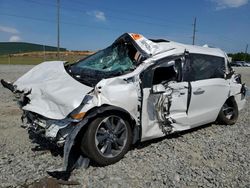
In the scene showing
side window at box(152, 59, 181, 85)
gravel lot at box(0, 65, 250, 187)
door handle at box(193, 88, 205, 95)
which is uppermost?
side window at box(152, 59, 181, 85)

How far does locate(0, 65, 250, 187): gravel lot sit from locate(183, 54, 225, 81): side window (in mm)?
1145

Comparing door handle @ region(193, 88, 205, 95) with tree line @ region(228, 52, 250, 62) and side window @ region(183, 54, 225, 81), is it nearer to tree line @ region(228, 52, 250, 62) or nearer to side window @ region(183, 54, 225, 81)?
side window @ region(183, 54, 225, 81)

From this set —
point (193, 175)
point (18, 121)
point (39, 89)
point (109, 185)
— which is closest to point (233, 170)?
point (193, 175)

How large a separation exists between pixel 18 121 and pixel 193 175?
3836 millimetres

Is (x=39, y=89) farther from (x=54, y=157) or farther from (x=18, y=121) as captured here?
(x=18, y=121)

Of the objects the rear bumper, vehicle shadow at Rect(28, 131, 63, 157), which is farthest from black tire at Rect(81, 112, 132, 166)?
the rear bumper

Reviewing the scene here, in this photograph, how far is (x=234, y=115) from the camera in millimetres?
6266

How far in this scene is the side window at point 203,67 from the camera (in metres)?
4.97

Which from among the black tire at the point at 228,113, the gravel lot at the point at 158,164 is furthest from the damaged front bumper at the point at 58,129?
the black tire at the point at 228,113

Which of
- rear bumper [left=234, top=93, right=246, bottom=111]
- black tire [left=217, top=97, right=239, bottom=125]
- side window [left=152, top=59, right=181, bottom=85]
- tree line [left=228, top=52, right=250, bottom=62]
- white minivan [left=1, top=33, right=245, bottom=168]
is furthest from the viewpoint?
tree line [left=228, top=52, right=250, bottom=62]

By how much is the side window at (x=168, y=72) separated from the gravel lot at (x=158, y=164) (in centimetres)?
110

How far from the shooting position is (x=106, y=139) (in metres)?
3.93

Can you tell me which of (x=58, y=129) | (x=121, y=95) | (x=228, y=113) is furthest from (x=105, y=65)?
(x=228, y=113)

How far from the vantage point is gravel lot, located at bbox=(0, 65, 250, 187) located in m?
3.58
